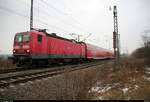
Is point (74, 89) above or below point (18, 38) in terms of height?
below

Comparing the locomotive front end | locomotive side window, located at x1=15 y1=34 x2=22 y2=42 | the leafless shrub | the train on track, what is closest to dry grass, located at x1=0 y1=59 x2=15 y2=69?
the train on track

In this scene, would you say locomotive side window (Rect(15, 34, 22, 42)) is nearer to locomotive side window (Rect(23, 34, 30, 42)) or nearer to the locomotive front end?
the locomotive front end

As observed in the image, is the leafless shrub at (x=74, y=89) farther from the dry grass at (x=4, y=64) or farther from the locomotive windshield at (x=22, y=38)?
the dry grass at (x=4, y=64)

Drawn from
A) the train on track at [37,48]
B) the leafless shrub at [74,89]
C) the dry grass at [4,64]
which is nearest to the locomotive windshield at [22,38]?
the train on track at [37,48]

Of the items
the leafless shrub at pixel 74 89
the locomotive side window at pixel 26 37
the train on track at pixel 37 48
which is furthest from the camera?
the locomotive side window at pixel 26 37

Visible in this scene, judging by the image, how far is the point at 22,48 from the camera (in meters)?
16.8

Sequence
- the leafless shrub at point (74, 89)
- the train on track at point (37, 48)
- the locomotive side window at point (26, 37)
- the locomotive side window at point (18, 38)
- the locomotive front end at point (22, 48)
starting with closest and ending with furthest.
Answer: the leafless shrub at point (74, 89) < the locomotive front end at point (22, 48) < the train on track at point (37, 48) < the locomotive side window at point (26, 37) < the locomotive side window at point (18, 38)

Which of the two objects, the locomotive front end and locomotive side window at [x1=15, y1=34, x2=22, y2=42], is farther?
locomotive side window at [x1=15, y1=34, x2=22, y2=42]

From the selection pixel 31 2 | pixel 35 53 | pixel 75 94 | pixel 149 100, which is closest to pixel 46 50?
pixel 35 53

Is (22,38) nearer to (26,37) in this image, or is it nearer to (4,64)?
(26,37)

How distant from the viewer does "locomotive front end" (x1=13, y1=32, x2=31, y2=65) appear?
1617cm

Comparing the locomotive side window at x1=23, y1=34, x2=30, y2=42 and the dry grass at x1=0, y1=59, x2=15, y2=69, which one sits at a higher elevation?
the locomotive side window at x1=23, y1=34, x2=30, y2=42

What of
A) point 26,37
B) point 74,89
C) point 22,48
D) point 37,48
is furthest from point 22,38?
point 74,89

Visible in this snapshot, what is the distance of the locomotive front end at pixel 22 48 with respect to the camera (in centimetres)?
1617
